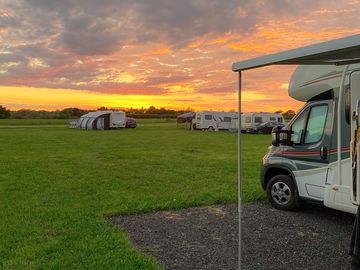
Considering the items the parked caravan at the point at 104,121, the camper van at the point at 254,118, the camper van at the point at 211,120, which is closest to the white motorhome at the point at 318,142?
the camper van at the point at 254,118

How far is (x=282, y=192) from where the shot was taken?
7273 mm

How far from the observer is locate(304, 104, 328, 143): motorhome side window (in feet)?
21.4

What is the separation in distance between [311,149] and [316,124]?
0.42 metres

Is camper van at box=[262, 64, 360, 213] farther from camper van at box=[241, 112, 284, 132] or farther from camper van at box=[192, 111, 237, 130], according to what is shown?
camper van at box=[192, 111, 237, 130]

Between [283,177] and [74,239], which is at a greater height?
[283,177]

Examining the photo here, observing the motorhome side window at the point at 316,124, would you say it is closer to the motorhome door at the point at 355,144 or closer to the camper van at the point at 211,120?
the motorhome door at the point at 355,144

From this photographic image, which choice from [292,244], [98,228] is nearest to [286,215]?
[292,244]

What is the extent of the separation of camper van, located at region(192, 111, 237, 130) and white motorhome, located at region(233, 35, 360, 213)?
1558 inches

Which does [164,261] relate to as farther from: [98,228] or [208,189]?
[208,189]

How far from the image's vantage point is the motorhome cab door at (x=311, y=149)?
6.33 m

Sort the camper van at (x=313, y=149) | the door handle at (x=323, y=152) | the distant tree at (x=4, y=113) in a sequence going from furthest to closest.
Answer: the distant tree at (x=4, y=113) < the door handle at (x=323, y=152) < the camper van at (x=313, y=149)

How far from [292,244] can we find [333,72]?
2574mm

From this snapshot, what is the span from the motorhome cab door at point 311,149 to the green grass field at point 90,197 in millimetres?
1648

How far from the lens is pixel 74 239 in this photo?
18.1 feet
